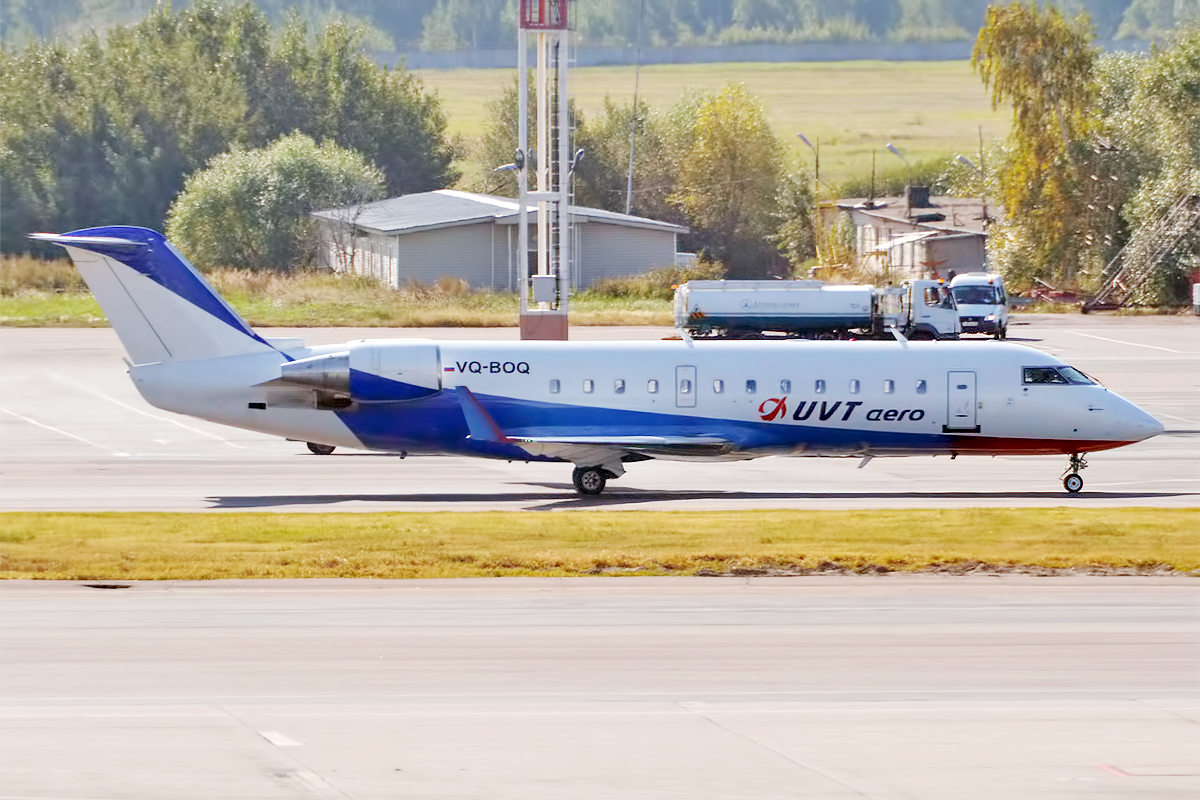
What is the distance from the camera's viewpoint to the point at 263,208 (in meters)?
101

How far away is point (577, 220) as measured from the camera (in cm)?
9294

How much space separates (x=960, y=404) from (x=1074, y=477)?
2.65 metres

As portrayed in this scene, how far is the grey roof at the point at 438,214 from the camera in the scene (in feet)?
299

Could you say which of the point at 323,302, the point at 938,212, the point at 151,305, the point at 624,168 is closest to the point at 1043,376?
the point at 151,305

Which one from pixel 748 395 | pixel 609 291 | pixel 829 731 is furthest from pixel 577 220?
pixel 829 731

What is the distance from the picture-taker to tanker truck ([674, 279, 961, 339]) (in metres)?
69.2

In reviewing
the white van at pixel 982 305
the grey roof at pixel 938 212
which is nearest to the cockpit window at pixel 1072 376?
the white van at pixel 982 305

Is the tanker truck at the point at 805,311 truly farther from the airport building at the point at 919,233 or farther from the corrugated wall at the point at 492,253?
the corrugated wall at the point at 492,253

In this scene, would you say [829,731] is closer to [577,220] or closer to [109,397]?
[109,397]

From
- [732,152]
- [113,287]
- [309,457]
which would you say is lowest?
[309,457]

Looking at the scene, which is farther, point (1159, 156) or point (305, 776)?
point (1159, 156)

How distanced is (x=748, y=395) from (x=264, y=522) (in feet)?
31.6

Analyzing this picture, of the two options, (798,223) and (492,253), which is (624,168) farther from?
(492,253)

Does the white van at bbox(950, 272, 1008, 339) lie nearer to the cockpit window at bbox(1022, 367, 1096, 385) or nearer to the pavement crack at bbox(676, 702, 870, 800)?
the cockpit window at bbox(1022, 367, 1096, 385)
